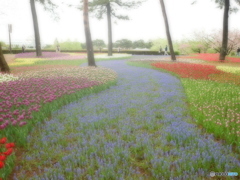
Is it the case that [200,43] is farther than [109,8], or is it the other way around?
[200,43]

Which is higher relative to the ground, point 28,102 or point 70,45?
point 70,45

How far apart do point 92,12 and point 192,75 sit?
78.5 ft

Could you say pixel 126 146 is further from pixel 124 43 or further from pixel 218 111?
pixel 124 43

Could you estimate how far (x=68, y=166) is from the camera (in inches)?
142

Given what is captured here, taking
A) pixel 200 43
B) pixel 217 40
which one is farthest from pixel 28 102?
pixel 200 43

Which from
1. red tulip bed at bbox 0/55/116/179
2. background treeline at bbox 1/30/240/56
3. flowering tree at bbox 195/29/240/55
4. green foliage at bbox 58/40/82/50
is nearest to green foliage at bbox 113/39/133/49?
background treeline at bbox 1/30/240/56

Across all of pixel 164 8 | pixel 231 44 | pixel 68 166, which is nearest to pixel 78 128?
pixel 68 166

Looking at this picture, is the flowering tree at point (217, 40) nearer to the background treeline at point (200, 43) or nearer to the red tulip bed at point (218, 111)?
→ the background treeline at point (200, 43)

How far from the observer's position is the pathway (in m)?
3.41

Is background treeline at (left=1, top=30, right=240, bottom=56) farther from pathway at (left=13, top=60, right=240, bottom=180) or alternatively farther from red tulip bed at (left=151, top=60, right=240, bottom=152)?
pathway at (left=13, top=60, right=240, bottom=180)

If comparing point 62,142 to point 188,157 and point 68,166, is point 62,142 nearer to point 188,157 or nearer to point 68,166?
point 68,166

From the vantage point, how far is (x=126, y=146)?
169 inches

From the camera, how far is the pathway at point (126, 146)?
134 inches

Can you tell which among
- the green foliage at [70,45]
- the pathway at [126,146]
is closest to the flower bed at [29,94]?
the pathway at [126,146]
